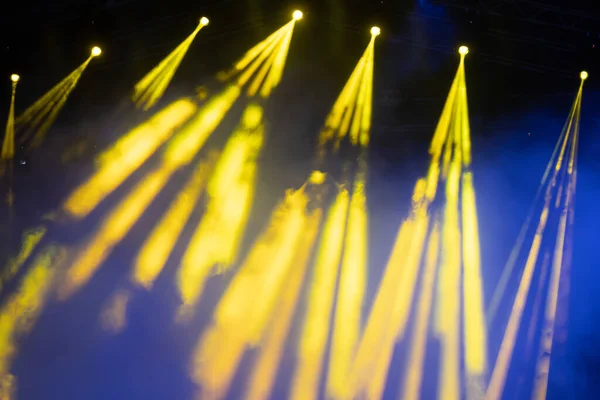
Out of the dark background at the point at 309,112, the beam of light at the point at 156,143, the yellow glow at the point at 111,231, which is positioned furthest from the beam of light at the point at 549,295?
the yellow glow at the point at 111,231

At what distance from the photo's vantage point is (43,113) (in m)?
6.51

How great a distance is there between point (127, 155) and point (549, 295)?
4437 mm

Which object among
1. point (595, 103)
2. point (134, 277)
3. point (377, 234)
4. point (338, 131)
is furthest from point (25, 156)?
point (595, 103)

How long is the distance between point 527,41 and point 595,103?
3.22ft

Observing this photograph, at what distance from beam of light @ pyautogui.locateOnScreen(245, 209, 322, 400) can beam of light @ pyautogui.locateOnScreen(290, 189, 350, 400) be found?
0.13 metres

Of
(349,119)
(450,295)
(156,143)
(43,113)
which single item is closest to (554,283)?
(450,295)

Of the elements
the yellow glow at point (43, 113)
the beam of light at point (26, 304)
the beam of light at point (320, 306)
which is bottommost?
the beam of light at point (26, 304)

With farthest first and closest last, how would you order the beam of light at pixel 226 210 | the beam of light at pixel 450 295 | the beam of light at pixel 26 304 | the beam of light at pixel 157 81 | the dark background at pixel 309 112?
1. the beam of light at pixel 157 81
2. the beam of light at pixel 226 210
3. the beam of light at pixel 26 304
4. the beam of light at pixel 450 295
5. the dark background at pixel 309 112

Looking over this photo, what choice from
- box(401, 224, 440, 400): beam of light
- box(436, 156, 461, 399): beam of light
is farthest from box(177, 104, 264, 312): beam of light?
box(436, 156, 461, 399): beam of light

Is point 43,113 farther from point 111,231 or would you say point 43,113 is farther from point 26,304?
point 26,304

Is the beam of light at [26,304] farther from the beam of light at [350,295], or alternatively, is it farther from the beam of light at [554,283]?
the beam of light at [554,283]

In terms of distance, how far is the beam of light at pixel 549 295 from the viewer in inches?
219

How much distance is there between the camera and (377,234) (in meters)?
6.19

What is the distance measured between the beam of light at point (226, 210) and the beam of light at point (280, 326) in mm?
645
